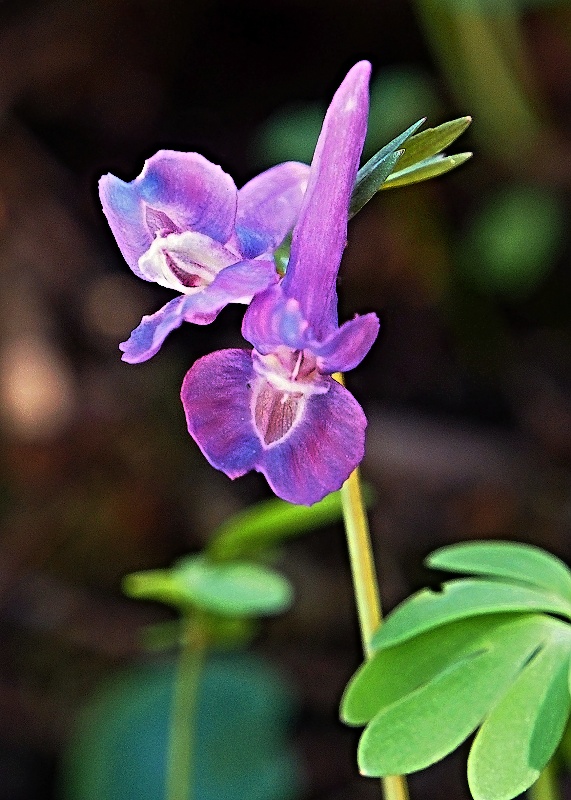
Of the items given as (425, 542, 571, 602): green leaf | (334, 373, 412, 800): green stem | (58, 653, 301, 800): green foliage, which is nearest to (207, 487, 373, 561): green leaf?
(425, 542, 571, 602): green leaf

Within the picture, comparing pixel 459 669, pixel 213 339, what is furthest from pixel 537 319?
pixel 459 669

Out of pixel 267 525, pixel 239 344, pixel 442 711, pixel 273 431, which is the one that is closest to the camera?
pixel 273 431

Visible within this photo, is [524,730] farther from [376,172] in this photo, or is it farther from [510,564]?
[376,172]

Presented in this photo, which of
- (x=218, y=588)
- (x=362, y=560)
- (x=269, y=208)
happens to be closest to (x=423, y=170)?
(x=269, y=208)

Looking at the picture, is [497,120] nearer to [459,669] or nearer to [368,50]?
[368,50]

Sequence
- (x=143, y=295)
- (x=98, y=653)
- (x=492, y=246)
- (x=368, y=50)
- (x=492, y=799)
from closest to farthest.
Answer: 1. (x=492, y=799)
2. (x=98, y=653)
3. (x=492, y=246)
4. (x=143, y=295)
5. (x=368, y=50)

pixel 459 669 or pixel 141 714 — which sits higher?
pixel 459 669
